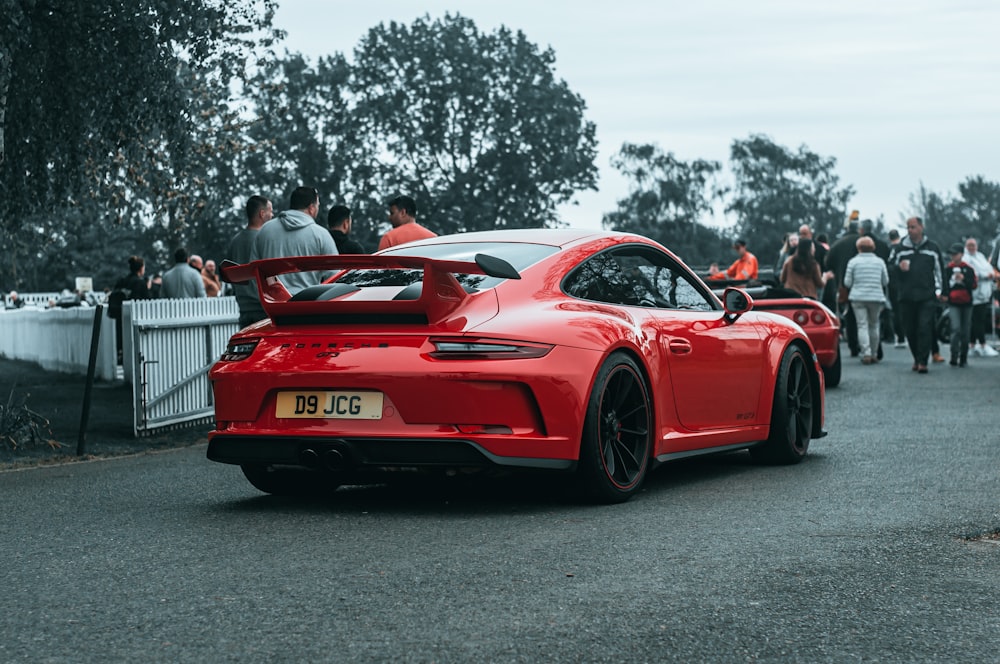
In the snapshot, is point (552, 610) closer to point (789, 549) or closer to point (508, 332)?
point (789, 549)

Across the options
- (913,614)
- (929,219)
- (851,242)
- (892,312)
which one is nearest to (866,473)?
(913,614)

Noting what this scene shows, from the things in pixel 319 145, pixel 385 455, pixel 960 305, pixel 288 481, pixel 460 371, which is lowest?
pixel 288 481

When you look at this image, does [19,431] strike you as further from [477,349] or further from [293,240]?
[477,349]

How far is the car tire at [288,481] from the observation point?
7309 millimetres

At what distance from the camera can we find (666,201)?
10338cm

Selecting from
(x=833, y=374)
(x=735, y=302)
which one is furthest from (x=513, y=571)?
Answer: (x=833, y=374)

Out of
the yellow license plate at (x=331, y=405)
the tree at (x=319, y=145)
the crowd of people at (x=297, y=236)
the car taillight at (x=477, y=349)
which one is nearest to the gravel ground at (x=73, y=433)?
the crowd of people at (x=297, y=236)

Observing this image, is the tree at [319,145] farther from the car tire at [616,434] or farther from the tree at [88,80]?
the car tire at [616,434]

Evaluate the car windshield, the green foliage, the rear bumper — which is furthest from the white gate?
the rear bumper

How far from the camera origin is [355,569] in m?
5.17

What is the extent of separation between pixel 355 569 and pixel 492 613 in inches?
35.8

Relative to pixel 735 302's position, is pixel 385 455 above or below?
below

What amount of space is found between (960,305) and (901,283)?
134 centimetres

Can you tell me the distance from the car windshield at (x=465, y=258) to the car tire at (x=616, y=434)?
68 cm
